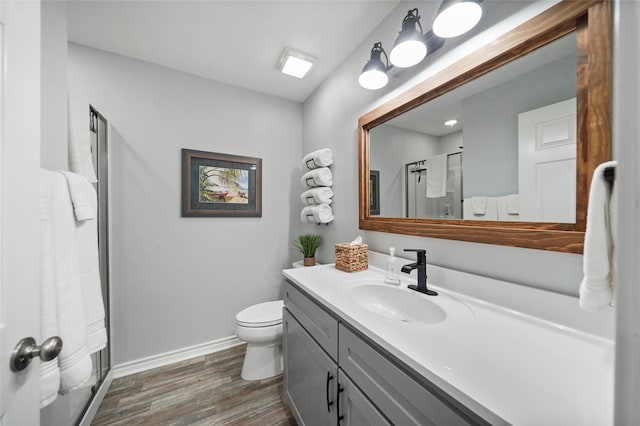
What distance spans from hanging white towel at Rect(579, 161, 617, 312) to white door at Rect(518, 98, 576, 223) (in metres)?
0.45

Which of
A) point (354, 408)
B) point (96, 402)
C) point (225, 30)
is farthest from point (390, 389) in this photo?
point (225, 30)

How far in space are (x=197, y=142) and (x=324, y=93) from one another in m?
1.21

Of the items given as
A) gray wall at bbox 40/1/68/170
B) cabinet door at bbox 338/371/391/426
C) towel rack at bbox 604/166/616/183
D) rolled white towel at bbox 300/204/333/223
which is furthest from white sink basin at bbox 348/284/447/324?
gray wall at bbox 40/1/68/170

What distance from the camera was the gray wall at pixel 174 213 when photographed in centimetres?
176

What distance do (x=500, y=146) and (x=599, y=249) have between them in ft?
2.19

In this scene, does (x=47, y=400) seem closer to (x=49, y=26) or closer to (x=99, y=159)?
(x=49, y=26)

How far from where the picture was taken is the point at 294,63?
1.82 meters

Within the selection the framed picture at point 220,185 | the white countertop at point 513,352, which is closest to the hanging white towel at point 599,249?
the white countertop at point 513,352

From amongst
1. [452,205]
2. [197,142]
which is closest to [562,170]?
[452,205]

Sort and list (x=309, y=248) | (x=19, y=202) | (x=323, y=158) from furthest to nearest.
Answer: (x=309, y=248)
(x=323, y=158)
(x=19, y=202)

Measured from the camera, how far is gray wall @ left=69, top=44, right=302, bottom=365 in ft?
5.79

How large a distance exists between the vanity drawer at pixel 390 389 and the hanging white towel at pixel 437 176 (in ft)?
2.68

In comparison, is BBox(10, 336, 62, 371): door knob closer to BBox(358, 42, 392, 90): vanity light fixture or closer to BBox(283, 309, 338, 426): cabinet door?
BBox(283, 309, 338, 426): cabinet door

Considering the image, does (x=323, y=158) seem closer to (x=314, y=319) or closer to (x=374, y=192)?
(x=374, y=192)
